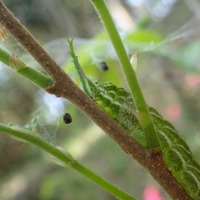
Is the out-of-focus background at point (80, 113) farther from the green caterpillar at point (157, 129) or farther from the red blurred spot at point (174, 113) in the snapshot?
the green caterpillar at point (157, 129)

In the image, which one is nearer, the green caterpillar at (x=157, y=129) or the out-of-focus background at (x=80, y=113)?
the green caterpillar at (x=157, y=129)

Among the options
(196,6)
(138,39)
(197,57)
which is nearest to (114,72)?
(138,39)

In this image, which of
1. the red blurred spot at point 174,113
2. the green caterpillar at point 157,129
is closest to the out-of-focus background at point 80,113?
the red blurred spot at point 174,113

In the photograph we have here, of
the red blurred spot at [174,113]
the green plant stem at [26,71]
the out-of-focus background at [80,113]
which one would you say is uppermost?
the out-of-focus background at [80,113]

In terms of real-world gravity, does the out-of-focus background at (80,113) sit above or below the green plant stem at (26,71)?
above

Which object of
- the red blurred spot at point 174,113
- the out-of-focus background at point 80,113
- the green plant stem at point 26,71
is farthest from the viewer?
the red blurred spot at point 174,113

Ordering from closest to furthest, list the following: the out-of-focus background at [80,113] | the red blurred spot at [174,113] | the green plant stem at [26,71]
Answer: the green plant stem at [26,71], the out-of-focus background at [80,113], the red blurred spot at [174,113]

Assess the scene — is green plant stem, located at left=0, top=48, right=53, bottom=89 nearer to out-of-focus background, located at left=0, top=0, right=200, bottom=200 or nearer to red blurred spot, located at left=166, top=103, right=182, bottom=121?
out-of-focus background, located at left=0, top=0, right=200, bottom=200
